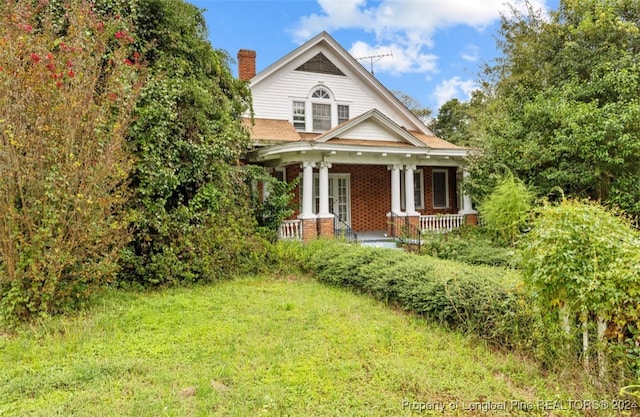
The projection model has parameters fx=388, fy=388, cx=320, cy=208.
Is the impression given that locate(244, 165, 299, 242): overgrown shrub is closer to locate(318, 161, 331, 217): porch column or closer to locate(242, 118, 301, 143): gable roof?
locate(318, 161, 331, 217): porch column

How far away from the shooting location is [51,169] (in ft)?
16.1

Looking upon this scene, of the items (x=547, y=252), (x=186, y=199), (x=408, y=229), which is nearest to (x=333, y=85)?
(x=408, y=229)

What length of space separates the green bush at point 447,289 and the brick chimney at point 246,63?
1016 cm

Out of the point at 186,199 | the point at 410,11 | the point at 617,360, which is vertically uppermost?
the point at 410,11

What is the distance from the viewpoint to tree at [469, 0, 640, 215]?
9836 millimetres

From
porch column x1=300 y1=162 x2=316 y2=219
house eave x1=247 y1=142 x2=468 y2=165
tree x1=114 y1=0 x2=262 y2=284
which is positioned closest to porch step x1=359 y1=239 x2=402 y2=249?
porch column x1=300 y1=162 x2=316 y2=219

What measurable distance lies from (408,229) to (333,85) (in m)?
6.69

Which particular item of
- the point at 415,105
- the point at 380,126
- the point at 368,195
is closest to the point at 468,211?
the point at 368,195

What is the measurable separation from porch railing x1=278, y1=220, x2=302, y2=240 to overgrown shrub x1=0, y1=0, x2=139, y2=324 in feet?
19.6

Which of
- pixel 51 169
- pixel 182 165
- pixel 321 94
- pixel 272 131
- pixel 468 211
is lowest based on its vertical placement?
pixel 468 211

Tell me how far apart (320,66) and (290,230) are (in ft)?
24.0

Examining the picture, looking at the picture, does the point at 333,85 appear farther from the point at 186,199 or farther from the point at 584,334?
the point at 584,334

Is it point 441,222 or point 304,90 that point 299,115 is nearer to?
point 304,90

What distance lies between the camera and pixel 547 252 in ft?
11.5
